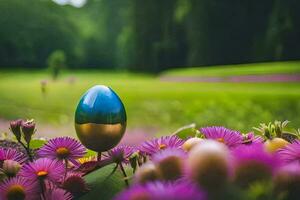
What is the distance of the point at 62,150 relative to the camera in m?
0.38

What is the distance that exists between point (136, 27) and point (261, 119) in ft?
17.9

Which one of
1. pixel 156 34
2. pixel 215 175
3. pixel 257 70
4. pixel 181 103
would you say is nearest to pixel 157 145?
pixel 215 175

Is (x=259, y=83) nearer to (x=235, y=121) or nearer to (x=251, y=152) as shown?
(x=235, y=121)

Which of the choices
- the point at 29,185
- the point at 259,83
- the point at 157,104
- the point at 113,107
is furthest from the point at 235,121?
the point at 29,185

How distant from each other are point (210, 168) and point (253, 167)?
0.09 feet

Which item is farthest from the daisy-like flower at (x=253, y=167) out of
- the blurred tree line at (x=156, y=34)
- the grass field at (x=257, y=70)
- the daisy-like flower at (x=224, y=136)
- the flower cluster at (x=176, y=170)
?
the blurred tree line at (x=156, y=34)

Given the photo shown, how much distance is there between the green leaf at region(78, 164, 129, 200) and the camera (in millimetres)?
347

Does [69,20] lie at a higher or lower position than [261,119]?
higher

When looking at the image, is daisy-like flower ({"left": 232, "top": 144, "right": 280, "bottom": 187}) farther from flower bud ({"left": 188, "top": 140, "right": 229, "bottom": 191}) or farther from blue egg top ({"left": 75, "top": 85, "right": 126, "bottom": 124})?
blue egg top ({"left": 75, "top": 85, "right": 126, "bottom": 124})

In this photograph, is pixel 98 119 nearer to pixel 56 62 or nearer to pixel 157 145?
pixel 157 145

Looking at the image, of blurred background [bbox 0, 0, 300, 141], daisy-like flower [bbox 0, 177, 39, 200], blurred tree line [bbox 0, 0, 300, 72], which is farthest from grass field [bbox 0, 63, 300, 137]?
daisy-like flower [bbox 0, 177, 39, 200]

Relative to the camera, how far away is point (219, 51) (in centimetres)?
806

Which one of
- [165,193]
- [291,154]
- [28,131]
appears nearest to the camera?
[165,193]

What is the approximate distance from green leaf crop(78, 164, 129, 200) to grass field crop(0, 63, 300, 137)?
3.63 metres
